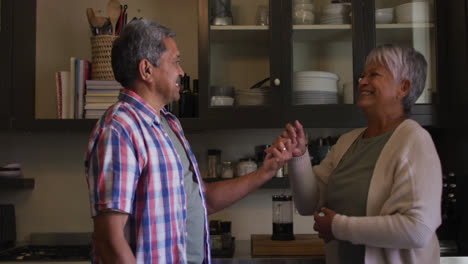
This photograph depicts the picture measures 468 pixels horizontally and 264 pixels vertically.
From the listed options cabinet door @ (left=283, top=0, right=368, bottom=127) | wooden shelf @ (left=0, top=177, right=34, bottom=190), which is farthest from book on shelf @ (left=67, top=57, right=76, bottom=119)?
cabinet door @ (left=283, top=0, right=368, bottom=127)

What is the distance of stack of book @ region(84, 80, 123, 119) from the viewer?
7.66ft

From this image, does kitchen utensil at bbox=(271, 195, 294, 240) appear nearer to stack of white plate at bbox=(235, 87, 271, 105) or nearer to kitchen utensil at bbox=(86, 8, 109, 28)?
stack of white plate at bbox=(235, 87, 271, 105)

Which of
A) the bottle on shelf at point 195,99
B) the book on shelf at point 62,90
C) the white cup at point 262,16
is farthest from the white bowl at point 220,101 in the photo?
the book on shelf at point 62,90

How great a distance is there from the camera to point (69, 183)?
104 inches

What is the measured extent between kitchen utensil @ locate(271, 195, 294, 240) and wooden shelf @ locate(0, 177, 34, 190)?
1.35 metres

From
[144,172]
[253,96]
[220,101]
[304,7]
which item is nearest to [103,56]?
[220,101]

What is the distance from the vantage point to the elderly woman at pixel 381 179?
1366 millimetres

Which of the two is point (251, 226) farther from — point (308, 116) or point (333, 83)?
point (333, 83)

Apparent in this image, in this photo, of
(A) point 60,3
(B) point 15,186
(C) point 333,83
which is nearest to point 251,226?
(C) point 333,83

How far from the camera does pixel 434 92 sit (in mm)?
2287

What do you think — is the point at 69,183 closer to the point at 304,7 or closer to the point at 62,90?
the point at 62,90

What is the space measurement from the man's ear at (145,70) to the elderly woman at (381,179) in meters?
0.54

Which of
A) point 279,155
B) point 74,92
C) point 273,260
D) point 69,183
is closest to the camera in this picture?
point 279,155

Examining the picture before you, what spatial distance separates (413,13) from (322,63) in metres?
0.51
